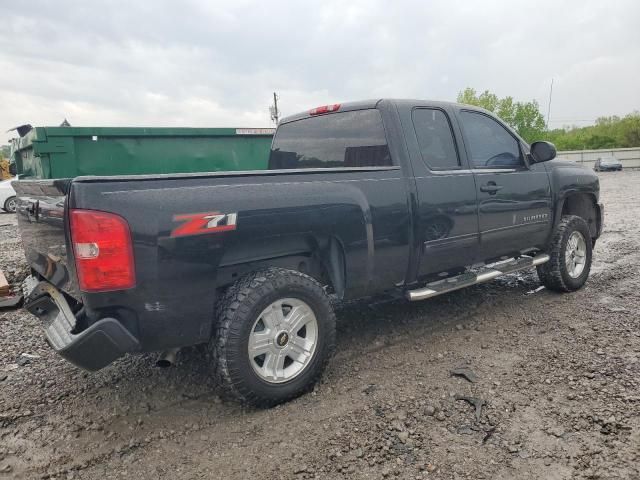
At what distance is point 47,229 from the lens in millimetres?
2854

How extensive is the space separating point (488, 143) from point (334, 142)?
5.05 ft

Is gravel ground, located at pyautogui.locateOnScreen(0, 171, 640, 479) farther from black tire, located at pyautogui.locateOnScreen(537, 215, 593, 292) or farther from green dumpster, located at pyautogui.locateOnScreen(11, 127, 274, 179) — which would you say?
green dumpster, located at pyautogui.locateOnScreen(11, 127, 274, 179)

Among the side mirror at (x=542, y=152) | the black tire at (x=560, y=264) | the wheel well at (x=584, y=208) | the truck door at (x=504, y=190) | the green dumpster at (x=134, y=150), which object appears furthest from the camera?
the green dumpster at (x=134, y=150)

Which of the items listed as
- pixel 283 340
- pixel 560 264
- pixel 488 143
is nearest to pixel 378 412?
pixel 283 340

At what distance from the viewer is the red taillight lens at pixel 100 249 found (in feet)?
7.79

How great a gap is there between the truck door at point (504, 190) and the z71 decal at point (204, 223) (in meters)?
2.36

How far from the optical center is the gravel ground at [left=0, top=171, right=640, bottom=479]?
245 centimetres

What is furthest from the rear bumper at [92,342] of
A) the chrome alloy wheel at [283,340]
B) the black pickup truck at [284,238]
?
the chrome alloy wheel at [283,340]

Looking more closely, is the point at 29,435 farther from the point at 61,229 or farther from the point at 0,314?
the point at 0,314

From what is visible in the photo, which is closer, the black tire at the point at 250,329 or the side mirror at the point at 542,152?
the black tire at the point at 250,329

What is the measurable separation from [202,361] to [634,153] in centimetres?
4793

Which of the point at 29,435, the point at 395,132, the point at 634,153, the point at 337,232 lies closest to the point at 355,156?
the point at 395,132

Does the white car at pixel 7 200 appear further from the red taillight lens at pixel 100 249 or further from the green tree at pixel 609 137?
the green tree at pixel 609 137

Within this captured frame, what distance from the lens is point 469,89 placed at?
6062 cm
